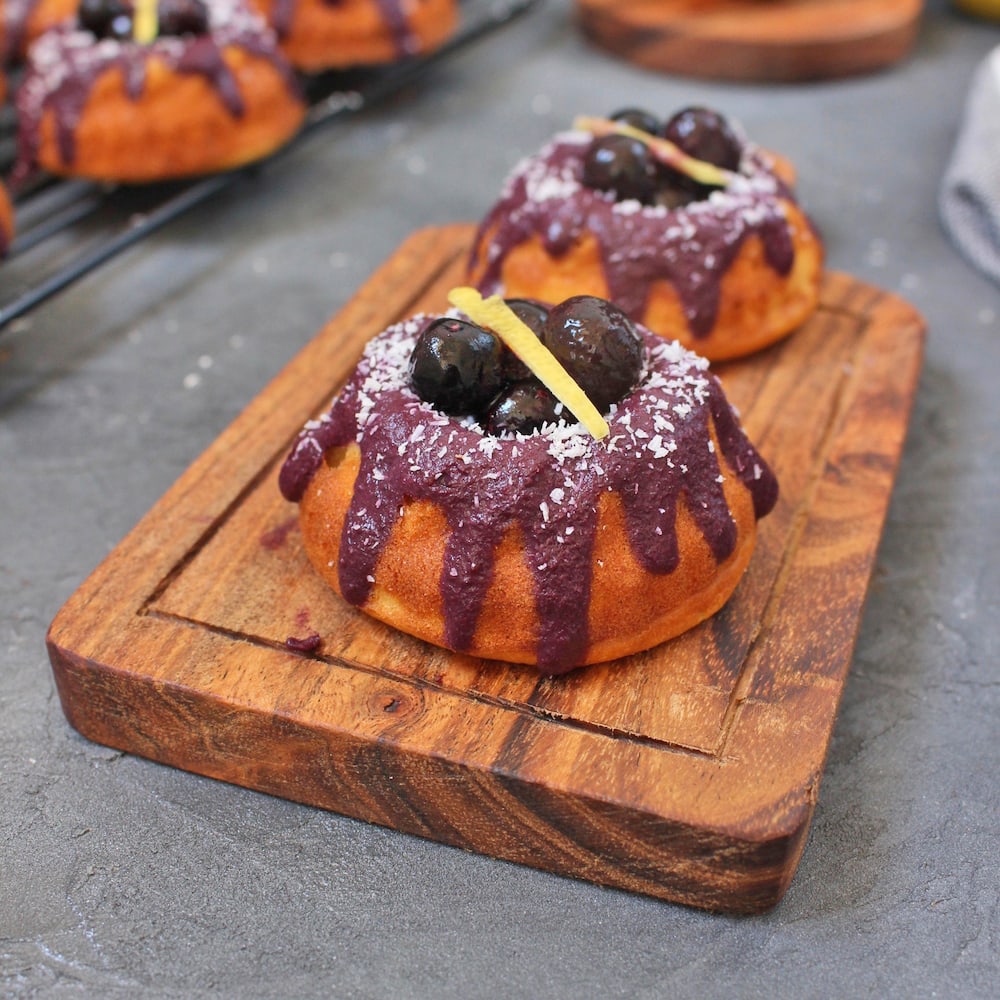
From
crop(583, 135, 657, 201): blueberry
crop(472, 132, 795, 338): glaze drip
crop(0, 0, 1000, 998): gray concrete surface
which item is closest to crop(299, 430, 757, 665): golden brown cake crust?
crop(0, 0, 1000, 998): gray concrete surface

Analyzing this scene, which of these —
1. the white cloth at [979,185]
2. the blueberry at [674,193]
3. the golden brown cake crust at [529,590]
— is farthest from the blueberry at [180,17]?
the white cloth at [979,185]

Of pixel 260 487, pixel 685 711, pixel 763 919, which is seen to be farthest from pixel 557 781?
pixel 260 487

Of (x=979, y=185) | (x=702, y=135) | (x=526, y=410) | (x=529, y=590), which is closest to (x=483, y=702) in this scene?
(x=529, y=590)

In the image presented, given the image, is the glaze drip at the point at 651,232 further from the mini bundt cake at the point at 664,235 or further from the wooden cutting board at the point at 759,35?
the wooden cutting board at the point at 759,35

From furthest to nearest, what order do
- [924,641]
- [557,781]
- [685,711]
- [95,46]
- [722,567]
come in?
[95,46] < [924,641] < [722,567] < [685,711] < [557,781]

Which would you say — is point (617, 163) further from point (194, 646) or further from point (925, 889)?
point (925, 889)

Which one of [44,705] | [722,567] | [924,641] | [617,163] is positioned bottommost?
[924,641]
